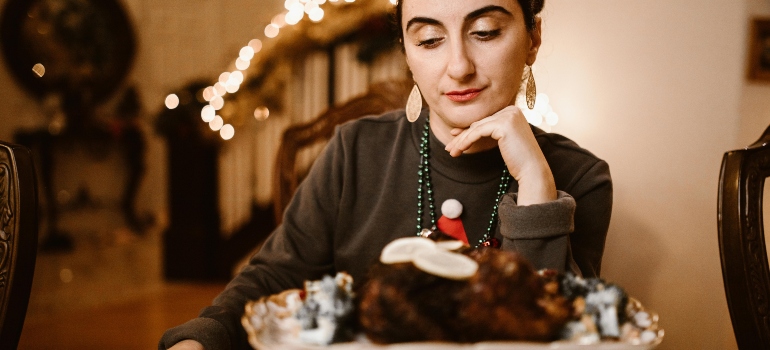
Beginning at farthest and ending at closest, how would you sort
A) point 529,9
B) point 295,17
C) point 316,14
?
point 295,17 < point 316,14 < point 529,9

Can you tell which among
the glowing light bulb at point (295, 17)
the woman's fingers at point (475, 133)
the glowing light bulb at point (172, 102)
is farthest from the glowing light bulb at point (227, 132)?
the woman's fingers at point (475, 133)

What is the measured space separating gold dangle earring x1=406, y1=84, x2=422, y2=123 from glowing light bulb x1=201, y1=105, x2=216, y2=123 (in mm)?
2850

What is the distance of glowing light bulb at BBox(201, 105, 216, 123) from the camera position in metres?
3.79

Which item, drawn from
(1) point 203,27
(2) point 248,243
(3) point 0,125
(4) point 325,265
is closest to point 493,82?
(4) point 325,265

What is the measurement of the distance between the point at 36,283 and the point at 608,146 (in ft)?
11.2

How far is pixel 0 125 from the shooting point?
370 centimetres

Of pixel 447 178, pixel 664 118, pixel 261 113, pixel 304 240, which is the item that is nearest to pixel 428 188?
pixel 447 178

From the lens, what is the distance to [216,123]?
381cm

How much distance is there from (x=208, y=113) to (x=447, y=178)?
9.68 feet

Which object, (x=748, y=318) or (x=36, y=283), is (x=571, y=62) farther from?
(x=36, y=283)

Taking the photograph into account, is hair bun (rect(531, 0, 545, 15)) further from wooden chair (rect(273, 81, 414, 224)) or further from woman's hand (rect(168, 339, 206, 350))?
woman's hand (rect(168, 339, 206, 350))

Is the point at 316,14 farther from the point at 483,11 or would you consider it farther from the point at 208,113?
the point at 483,11

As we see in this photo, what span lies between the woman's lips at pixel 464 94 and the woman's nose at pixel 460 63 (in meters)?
0.03

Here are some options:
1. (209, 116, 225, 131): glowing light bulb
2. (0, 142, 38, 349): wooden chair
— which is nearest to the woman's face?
(0, 142, 38, 349): wooden chair
